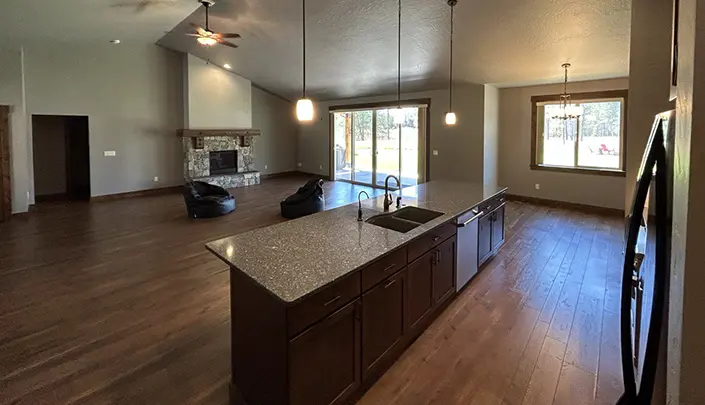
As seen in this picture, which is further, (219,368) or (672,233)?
(219,368)

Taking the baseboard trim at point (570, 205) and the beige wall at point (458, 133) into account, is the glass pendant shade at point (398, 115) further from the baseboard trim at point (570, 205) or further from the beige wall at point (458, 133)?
the baseboard trim at point (570, 205)

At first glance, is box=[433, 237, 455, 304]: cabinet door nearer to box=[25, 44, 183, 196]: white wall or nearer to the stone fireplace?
the stone fireplace

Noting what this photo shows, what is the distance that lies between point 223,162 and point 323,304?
9993 mm

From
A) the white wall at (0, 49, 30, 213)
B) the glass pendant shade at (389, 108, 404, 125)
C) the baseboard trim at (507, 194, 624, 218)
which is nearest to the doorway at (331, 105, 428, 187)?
the glass pendant shade at (389, 108, 404, 125)

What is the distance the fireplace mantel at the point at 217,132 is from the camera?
32.2 ft

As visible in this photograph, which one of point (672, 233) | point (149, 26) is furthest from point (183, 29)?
point (672, 233)

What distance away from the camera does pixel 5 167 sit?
6906 mm

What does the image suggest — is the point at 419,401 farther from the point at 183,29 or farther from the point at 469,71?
the point at 183,29

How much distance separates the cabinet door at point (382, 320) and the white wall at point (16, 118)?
8.24 meters

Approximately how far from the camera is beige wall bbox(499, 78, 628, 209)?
756 cm

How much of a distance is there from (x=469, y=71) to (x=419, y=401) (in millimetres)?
6839

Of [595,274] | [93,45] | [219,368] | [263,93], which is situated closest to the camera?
[219,368]

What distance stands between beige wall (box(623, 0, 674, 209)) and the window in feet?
13.1

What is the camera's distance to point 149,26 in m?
7.74
